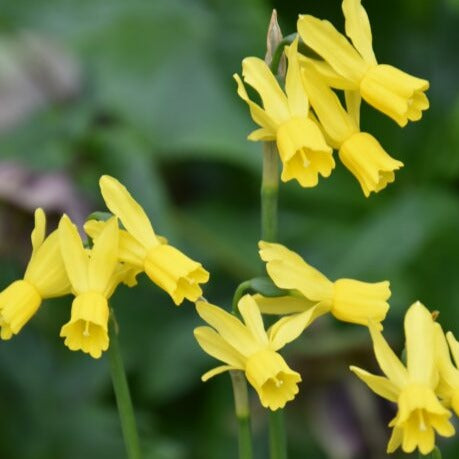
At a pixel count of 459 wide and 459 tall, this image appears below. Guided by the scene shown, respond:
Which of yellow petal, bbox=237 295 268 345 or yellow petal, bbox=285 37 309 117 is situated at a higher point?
yellow petal, bbox=285 37 309 117

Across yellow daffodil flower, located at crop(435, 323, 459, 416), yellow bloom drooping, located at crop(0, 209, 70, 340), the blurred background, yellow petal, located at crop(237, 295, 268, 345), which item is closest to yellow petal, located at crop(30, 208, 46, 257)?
yellow bloom drooping, located at crop(0, 209, 70, 340)

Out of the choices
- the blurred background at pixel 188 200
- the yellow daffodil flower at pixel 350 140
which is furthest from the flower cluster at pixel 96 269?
the blurred background at pixel 188 200

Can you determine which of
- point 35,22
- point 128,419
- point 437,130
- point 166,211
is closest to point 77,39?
point 35,22

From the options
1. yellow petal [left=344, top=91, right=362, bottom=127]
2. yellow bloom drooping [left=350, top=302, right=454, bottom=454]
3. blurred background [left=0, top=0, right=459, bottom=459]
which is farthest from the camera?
blurred background [left=0, top=0, right=459, bottom=459]

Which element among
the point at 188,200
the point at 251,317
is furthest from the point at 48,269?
the point at 188,200

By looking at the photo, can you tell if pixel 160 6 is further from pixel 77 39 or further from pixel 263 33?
pixel 263 33

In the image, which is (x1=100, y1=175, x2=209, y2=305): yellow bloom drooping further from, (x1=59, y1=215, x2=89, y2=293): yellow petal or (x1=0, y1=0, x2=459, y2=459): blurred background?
(x1=0, y1=0, x2=459, y2=459): blurred background

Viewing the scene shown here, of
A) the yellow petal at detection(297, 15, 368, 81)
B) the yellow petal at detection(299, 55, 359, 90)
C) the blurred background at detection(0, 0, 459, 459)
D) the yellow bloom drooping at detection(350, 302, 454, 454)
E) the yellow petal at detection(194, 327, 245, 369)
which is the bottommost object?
the yellow bloom drooping at detection(350, 302, 454, 454)

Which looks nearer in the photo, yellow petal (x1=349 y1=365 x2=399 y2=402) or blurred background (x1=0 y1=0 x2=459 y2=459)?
yellow petal (x1=349 y1=365 x2=399 y2=402)
